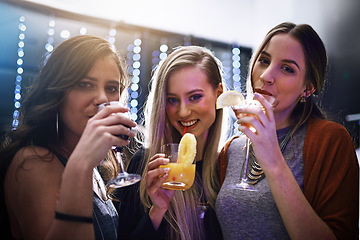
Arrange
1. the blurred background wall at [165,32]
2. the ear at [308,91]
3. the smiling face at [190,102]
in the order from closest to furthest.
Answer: the ear at [308,91] < the smiling face at [190,102] < the blurred background wall at [165,32]

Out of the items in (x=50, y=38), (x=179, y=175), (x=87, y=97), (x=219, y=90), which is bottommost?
(x=179, y=175)

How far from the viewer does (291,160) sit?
1750mm

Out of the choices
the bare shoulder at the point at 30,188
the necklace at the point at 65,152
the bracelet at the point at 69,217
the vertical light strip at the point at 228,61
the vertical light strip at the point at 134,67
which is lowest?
the bracelet at the point at 69,217

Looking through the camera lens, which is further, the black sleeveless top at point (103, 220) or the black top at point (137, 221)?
the black top at point (137, 221)

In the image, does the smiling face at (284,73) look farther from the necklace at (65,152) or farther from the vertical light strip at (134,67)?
the vertical light strip at (134,67)

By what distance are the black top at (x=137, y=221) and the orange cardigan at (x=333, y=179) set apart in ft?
1.96

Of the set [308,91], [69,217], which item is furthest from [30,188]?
[308,91]

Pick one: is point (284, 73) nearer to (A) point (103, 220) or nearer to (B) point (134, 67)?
(A) point (103, 220)

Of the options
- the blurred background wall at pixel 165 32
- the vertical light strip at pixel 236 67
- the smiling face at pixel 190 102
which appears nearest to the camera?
the smiling face at pixel 190 102

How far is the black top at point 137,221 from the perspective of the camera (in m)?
1.74

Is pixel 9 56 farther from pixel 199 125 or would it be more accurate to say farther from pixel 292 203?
pixel 292 203

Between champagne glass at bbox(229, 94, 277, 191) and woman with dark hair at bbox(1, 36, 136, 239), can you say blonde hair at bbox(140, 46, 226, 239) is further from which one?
woman with dark hair at bbox(1, 36, 136, 239)

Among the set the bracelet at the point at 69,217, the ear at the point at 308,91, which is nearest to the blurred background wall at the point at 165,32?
the ear at the point at 308,91

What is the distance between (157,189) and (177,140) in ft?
2.18
